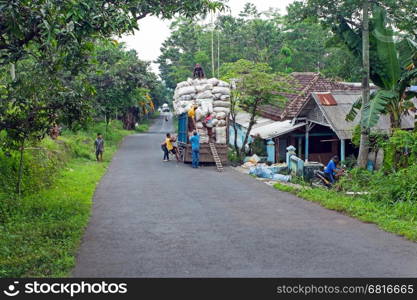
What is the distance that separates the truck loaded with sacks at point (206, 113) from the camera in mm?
20944

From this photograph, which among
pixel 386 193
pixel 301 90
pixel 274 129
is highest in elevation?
pixel 301 90

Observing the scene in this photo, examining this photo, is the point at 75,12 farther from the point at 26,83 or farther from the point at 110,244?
the point at 110,244

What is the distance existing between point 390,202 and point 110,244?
644 centimetres

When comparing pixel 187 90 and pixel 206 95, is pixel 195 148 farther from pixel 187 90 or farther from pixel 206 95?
pixel 187 90

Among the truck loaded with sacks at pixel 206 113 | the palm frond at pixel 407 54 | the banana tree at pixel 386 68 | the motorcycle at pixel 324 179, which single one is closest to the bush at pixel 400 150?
the banana tree at pixel 386 68

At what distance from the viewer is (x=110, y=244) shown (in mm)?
8828

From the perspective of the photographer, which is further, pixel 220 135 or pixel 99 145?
pixel 99 145

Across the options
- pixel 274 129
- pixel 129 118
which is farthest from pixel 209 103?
pixel 129 118

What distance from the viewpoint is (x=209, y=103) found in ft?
68.7

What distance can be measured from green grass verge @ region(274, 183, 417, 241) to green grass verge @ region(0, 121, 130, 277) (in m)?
5.48

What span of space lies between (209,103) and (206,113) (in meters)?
0.42

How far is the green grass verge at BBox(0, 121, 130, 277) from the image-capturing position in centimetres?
739

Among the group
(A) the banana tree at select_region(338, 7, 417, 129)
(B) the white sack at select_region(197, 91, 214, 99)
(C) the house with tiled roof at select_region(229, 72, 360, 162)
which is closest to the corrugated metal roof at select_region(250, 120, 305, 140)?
(C) the house with tiled roof at select_region(229, 72, 360, 162)

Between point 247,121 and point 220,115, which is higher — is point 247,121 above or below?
below
